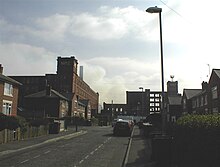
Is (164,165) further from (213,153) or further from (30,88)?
(30,88)

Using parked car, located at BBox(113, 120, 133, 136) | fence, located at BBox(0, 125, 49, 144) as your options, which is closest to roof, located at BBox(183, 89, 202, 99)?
parked car, located at BBox(113, 120, 133, 136)

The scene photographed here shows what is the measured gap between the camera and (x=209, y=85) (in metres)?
46.2

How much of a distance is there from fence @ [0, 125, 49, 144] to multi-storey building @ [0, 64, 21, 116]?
11213 millimetres

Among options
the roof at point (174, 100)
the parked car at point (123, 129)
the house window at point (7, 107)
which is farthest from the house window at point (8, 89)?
the roof at point (174, 100)

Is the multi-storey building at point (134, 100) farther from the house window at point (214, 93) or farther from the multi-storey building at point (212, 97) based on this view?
the house window at point (214, 93)

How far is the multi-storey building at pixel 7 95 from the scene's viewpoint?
41531 millimetres

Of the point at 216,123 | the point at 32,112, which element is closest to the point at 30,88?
the point at 32,112

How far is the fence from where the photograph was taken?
23.1 meters

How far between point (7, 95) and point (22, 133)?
1814 cm

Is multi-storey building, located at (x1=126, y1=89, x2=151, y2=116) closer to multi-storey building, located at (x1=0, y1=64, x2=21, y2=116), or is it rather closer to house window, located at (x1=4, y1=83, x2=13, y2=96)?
multi-storey building, located at (x1=0, y1=64, x2=21, y2=116)

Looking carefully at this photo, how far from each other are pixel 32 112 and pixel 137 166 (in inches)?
2353

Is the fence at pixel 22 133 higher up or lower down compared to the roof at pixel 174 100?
lower down

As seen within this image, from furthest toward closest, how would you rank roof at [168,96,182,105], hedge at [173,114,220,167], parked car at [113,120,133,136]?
roof at [168,96,182,105] → parked car at [113,120,133,136] → hedge at [173,114,220,167]

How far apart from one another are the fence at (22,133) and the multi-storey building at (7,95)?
11.2m
